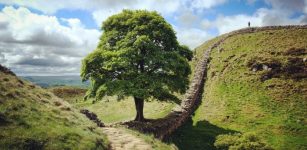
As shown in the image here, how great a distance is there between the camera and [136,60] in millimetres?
32188

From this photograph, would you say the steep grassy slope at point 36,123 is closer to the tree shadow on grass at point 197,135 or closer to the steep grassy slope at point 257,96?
the tree shadow on grass at point 197,135

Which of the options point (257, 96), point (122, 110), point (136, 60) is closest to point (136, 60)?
point (136, 60)

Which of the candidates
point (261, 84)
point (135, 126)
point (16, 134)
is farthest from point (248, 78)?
point (16, 134)

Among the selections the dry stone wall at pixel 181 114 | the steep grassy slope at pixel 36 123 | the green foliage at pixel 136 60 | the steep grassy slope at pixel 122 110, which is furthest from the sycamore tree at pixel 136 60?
the steep grassy slope at pixel 122 110

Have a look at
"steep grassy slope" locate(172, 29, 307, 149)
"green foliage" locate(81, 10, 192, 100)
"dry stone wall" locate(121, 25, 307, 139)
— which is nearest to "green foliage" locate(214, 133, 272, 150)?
"steep grassy slope" locate(172, 29, 307, 149)

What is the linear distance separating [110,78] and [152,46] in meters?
5.74

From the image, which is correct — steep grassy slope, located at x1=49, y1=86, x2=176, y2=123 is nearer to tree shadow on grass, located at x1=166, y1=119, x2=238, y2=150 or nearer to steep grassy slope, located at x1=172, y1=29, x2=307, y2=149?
steep grassy slope, located at x1=172, y1=29, x2=307, y2=149

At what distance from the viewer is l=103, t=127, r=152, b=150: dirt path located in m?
20.8

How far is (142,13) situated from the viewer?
113 feet

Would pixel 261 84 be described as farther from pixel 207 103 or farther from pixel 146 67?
pixel 146 67

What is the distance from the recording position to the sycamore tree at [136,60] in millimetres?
30531

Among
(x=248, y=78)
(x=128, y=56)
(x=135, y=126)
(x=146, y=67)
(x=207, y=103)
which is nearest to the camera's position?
(x=135, y=126)

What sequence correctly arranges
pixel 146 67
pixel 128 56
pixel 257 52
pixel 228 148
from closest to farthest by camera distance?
pixel 228 148 < pixel 128 56 < pixel 146 67 < pixel 257 52

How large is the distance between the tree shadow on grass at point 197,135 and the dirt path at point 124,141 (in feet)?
24.9
